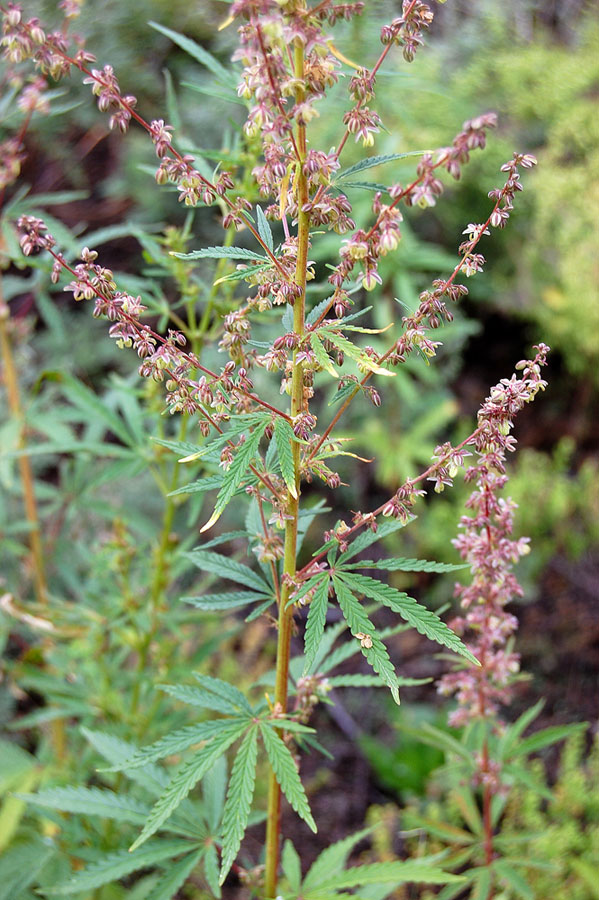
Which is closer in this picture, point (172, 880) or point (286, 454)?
point (286, 454)

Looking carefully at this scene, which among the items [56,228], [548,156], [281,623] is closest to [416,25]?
[281,623]

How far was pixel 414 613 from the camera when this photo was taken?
1005 millimetres

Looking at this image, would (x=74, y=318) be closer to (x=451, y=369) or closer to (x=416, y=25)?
(x=451, y=369)

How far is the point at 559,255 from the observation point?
13.9 ft

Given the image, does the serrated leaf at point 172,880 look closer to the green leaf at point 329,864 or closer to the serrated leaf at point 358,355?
the green leaf at point 329,864

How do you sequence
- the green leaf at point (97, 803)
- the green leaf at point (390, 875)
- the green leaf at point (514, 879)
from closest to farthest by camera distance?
1. the green leaf at point (390, 875)
2. the green leaf at point (97, 803)
3. the green leaf at point (514, 879)

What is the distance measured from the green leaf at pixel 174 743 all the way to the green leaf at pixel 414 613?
31cm

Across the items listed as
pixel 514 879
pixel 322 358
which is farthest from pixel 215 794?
pixel 322 358

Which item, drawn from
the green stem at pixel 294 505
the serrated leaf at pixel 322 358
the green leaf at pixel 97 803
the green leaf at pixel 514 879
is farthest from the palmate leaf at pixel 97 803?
the serrated leaf at pixel 322 358

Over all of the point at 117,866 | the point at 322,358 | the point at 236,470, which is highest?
the point at 322,358

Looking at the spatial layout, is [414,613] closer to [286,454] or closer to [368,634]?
[368,634]

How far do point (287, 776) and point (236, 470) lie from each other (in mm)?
434

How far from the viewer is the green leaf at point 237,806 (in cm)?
101

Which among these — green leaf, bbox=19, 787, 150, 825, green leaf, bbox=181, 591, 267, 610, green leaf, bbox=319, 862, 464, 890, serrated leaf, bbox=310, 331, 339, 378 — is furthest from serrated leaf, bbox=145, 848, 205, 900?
serrated leaf, bbox=310, 331, 339, 378
